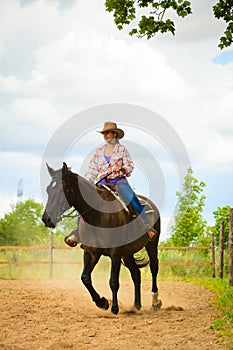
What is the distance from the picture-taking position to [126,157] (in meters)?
8.12

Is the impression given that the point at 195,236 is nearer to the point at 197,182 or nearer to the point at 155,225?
the point at 197,182

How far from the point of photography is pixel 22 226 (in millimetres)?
33500

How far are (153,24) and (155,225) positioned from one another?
12.7 feet

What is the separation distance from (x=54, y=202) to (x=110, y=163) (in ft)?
4.60

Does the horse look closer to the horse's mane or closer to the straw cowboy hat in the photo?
the horse's mane

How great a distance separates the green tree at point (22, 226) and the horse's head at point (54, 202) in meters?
23.6

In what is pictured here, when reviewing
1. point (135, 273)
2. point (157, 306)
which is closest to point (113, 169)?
point (135, 273)

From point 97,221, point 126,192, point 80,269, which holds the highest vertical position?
point 126,192

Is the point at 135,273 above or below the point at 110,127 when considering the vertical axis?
below

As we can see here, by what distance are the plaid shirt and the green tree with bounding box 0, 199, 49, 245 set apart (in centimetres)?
2281

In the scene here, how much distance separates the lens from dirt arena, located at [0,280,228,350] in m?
6.01

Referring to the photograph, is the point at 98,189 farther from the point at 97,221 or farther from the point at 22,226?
the point at 22,226

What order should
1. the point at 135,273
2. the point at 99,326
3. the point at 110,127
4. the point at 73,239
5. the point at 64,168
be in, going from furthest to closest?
the point at 135,273 < the point at 110,127 < the point at 73,239 < the point at 64,168 < the point at 99,326

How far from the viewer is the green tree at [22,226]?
Answer: 1287 inches
